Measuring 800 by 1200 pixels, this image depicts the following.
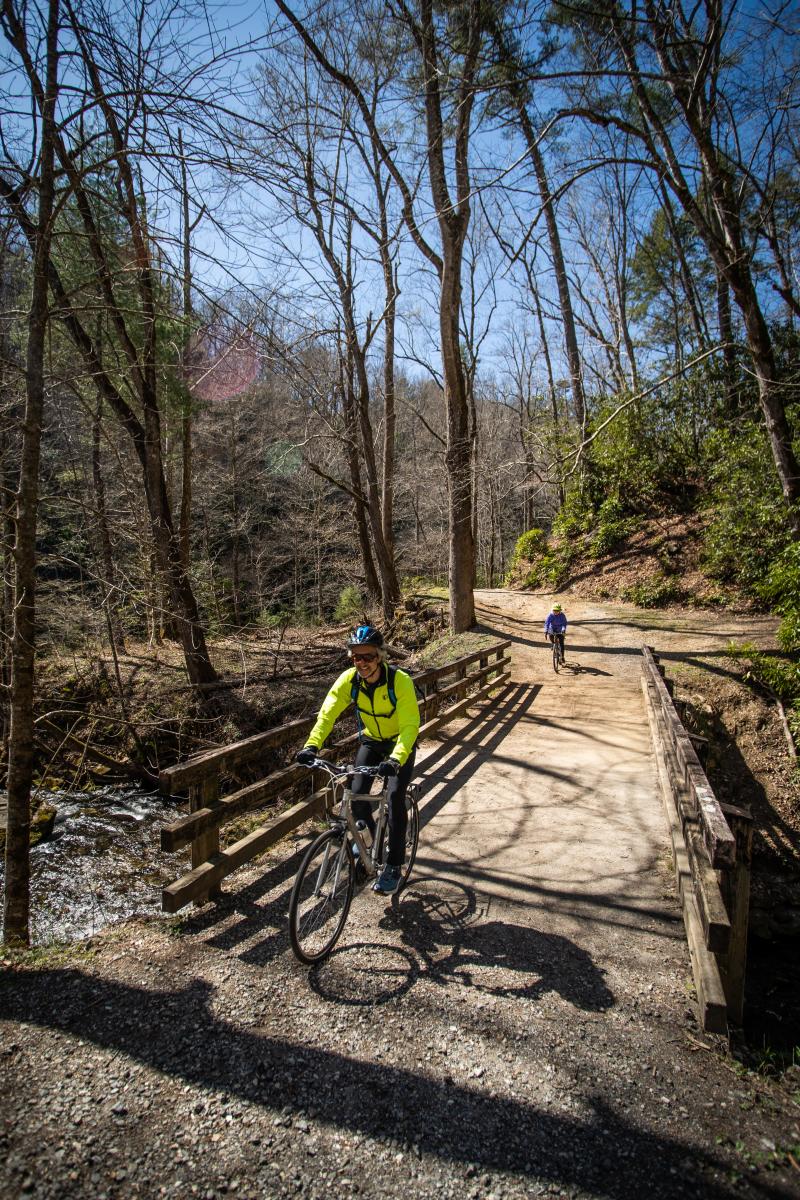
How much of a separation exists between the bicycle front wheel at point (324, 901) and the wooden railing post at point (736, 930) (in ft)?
7.21

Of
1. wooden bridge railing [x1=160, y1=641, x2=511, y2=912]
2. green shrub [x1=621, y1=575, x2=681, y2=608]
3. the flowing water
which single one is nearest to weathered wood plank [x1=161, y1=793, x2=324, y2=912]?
wooden bridge railing [x1=160, y1=641, x2=511, y2=912]

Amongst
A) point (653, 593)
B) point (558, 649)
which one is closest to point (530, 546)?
point (653, 593)

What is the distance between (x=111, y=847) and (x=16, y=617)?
18.0 feet

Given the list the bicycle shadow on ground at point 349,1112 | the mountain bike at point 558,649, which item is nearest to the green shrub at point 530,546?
the mountain bike at point 558,649

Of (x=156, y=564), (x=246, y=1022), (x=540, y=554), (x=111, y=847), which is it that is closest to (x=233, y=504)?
(x=540, y=554)

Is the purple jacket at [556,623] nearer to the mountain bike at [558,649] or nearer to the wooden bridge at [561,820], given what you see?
the mountain bike at [558,649]

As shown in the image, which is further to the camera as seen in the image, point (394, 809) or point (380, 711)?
point (380, 711)

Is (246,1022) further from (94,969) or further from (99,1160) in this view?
(94,969)

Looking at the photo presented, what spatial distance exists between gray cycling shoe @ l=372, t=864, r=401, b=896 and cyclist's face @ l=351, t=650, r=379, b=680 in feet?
4.47

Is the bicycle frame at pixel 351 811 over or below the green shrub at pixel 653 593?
below

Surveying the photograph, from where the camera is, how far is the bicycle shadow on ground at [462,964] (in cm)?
341

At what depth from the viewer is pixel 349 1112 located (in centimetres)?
259

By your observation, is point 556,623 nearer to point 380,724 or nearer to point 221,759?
point 380,724

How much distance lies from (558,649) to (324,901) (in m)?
9.97
